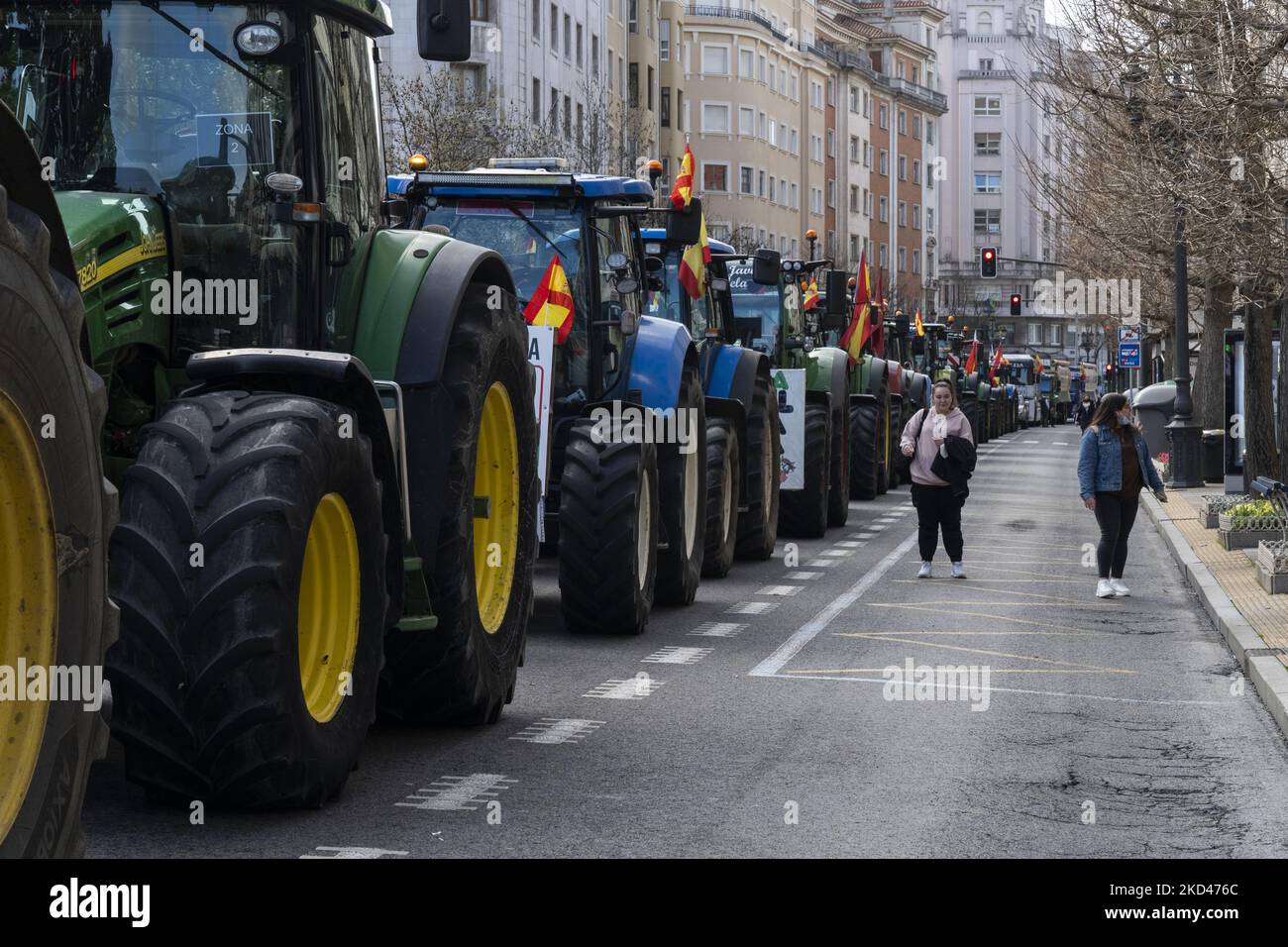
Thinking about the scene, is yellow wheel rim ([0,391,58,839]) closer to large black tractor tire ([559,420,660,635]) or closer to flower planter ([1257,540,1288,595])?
large black tractor tire ([559,420,660,635])

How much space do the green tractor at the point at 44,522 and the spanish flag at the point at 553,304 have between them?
8.19m

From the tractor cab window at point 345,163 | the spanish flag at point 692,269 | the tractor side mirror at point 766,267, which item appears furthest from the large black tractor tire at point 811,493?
the tractor cab window at point 345,163

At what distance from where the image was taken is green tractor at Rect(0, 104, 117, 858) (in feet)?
14.1

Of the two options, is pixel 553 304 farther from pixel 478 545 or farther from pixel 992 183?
pixel 992 183

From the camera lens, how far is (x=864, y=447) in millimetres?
27344

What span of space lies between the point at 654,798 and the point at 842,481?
1585 centimetres

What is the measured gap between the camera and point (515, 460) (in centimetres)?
902

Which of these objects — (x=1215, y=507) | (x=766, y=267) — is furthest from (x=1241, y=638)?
(x=1215, y=507)

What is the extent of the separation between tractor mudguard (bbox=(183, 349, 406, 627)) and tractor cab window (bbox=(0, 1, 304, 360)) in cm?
39

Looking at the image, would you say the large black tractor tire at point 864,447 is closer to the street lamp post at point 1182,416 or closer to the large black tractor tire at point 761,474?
the street lamp post at point 1182,416

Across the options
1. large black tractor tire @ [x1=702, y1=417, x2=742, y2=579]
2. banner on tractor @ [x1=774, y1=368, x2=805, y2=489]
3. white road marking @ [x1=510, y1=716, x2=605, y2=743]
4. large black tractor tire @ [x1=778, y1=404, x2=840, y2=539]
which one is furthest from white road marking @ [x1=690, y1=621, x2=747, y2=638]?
large black tractor tire @ [x1=778, y1=404, x2=840, y2=539]

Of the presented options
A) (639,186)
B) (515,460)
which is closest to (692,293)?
(639,186)

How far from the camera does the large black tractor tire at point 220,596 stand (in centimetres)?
602
